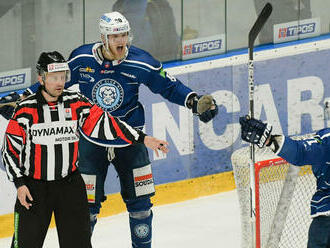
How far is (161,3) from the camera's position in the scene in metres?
8.59

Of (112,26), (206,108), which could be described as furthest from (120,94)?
(206,108)

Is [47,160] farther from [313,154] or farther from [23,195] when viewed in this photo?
[313,154]

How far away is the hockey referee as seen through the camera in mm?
5746

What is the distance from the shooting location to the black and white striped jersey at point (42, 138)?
226 inches

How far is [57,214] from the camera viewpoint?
584 centimetres

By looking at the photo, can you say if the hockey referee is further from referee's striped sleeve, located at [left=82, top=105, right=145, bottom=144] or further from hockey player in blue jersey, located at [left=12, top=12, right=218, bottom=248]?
hockey player in blue jersey, located at [left=12, top=12, right=218, bottom=248]

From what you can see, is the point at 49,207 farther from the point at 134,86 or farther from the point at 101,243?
the point at 101,243

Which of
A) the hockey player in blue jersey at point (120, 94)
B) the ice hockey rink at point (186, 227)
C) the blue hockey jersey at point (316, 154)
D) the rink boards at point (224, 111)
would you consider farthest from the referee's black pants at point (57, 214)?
the rink boards at point (224, 111)

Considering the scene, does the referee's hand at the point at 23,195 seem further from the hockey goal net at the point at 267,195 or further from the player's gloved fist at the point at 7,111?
the hockey goal net at the point at 267,195

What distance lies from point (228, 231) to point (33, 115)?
251cm

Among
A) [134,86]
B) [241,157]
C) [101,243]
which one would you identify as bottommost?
[101,243]

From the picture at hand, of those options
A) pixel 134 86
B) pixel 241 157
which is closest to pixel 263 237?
pixel 241 157

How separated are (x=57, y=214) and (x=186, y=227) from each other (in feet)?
7.51

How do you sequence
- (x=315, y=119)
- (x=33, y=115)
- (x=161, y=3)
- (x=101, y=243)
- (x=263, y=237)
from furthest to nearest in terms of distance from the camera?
(x=315, y=119) → (x=161, y=3) → (x=101, y=243) → (x=263, y=237) → (x=33, y=115)
